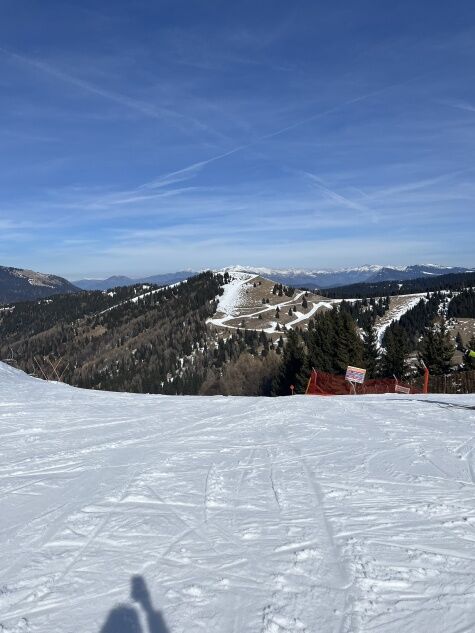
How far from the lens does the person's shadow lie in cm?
420

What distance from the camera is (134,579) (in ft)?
16.2

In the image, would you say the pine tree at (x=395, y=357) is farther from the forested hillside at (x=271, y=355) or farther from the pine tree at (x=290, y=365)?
the pine tree at (x=290, y=365)

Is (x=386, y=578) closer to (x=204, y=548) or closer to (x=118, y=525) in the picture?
(x=204, y=548)

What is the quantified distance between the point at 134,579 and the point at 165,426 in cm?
918

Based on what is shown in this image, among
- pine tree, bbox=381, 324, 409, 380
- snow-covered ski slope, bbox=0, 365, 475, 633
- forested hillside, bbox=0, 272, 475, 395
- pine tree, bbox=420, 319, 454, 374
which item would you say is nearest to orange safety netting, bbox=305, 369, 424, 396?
forested hillside, bbox=0, 272, 475, 395

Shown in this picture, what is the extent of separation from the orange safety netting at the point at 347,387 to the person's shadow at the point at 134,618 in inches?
937

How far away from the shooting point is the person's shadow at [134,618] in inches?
165

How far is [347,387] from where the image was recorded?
31.0 m

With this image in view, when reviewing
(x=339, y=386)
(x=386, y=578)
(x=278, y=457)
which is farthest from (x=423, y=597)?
(x=339, y=386)

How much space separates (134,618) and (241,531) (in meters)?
2.03

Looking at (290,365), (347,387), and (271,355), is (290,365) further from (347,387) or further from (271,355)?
(271,355)

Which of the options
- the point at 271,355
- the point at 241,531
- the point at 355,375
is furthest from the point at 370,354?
the point at 241,531

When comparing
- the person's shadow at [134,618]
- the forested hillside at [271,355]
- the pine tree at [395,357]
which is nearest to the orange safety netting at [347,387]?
the forested hillside at [271,355]

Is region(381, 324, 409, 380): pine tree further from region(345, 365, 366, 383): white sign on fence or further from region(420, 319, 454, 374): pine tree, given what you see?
region(345, 365, 366, 383): white sign on fence
